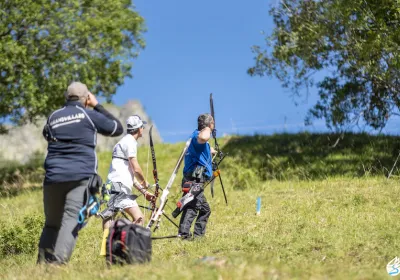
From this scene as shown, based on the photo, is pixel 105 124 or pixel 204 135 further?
pixel 204 135

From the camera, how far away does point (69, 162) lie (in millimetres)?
7641

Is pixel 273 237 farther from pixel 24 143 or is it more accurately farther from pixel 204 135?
pixel 24 143

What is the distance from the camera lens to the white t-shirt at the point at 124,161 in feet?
31.7

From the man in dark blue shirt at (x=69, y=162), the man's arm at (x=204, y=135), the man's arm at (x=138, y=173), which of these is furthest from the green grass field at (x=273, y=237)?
the man's arm at (x=204, y=135)

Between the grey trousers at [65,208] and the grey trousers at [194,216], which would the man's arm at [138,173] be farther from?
the grey trousers at [65,208]

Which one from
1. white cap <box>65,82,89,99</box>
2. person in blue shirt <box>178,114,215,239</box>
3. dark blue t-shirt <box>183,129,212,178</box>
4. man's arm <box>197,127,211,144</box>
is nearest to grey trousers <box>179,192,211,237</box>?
person in blue shirt <box>178,114,215,239</box>

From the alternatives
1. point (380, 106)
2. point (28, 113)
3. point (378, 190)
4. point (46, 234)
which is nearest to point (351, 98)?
point (380, 106)

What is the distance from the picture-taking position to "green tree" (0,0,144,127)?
2372 cm

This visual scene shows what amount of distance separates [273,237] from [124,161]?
110 inches

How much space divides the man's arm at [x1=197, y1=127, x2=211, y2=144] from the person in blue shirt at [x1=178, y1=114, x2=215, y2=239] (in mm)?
87

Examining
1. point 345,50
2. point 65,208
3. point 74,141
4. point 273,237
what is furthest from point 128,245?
point 345,50

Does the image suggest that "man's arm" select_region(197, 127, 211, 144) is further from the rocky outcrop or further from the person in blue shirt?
the rocky outcrop

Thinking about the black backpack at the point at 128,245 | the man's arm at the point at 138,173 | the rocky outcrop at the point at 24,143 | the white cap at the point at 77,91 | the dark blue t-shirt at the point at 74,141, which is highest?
the white cap at the point at 77,91

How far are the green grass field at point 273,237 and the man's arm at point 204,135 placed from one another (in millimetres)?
1694
